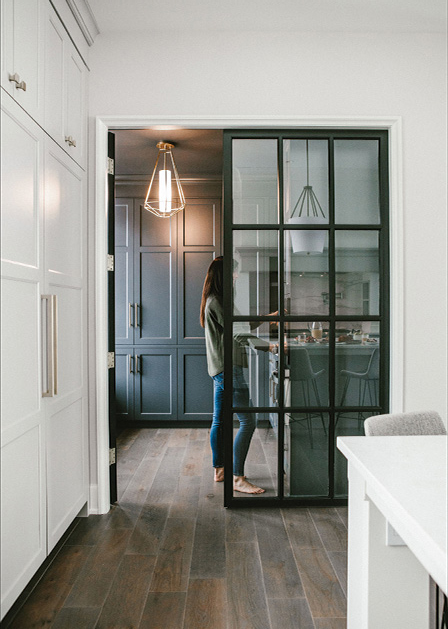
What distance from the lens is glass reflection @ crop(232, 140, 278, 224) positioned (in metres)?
2.74

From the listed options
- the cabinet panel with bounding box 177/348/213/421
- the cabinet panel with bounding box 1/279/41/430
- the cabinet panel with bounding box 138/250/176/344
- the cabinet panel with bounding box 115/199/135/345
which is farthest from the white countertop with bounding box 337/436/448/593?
the cabinet panel with bounding box 115/199/135/345

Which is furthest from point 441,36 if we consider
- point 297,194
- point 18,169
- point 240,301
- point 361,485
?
point 361,485

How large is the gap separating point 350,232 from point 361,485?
1.80m

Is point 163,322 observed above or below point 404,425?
above

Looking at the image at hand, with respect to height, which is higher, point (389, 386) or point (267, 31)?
point (267, 31)

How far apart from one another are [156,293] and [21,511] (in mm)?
3177

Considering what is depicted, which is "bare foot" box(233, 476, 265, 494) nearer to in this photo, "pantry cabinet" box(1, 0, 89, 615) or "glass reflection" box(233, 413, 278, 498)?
"glass reflection" box(233, 413, 278, 498)

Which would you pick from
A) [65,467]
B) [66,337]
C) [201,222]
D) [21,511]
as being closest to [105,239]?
[66,337]

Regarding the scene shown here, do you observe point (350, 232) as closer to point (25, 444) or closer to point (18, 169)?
point (18, 169)

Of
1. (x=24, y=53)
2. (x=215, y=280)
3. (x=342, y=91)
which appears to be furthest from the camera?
(x=215, y=280)

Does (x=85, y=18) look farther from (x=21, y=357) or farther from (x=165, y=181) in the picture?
(x=21, y=357)

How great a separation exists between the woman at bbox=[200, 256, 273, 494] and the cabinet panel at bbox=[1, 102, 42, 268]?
1.28m

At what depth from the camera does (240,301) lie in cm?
276

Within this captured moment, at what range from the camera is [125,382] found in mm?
4805
